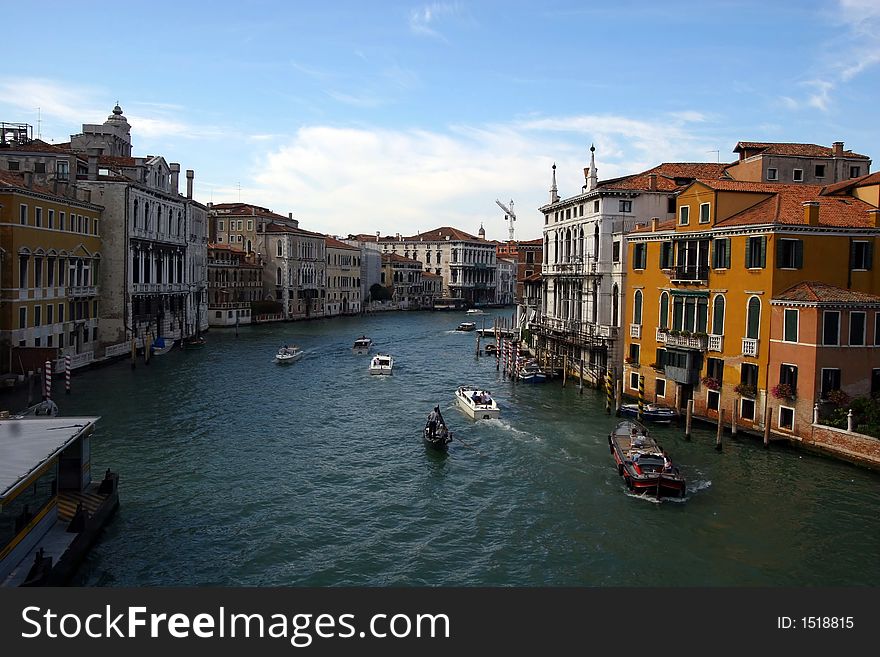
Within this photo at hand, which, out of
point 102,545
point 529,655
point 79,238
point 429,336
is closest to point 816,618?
point 529,655

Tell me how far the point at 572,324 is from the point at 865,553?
20.0 m

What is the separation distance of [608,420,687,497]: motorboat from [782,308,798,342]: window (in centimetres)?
463

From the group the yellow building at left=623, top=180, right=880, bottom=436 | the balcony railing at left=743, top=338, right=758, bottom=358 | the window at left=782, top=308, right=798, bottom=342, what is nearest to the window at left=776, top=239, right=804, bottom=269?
the yellow building at left=623, top=180, right=880, bottom=436

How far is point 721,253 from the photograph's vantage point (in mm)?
22438

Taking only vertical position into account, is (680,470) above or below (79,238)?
below

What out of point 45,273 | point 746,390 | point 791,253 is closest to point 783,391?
point 746,390

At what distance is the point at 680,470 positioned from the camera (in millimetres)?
18062

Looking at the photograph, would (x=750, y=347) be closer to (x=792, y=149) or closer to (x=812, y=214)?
(x=812, y=214)

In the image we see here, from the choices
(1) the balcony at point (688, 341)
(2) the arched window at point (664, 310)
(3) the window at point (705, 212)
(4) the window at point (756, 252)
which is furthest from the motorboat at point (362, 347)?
(4) the window at point (756, 252)

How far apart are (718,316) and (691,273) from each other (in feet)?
5.88

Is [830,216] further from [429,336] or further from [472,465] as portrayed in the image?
[429,336]

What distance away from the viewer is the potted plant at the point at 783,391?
19.5 metres

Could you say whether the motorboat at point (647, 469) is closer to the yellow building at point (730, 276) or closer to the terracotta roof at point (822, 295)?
the yellow building at point (730, 276)

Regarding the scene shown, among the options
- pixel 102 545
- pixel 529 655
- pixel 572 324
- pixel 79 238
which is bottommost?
pixel 102 545
